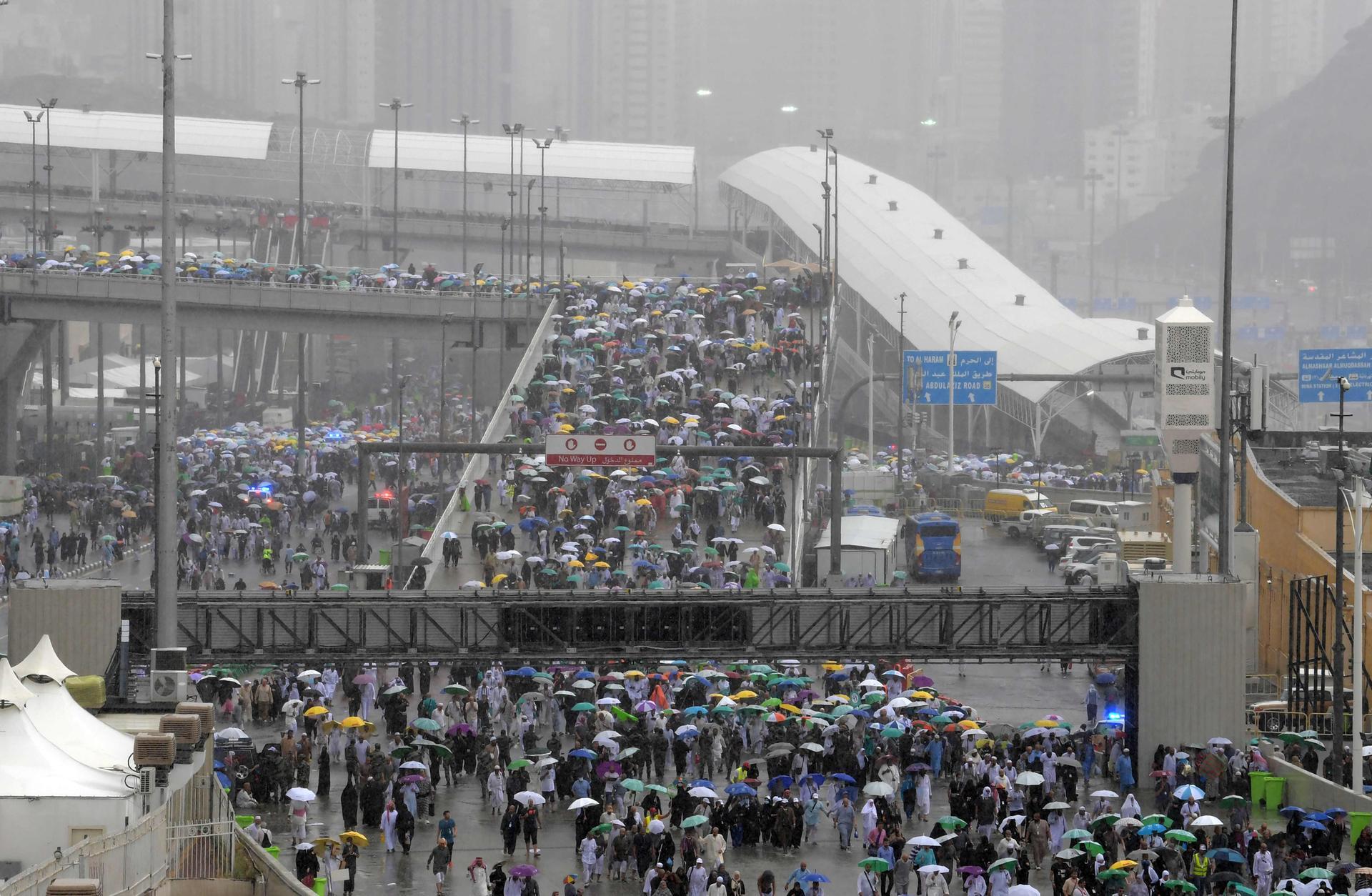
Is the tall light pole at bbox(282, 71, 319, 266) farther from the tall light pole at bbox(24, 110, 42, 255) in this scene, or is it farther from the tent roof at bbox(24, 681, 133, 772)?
the tent roof at bbox(24, 681, 133, 772)

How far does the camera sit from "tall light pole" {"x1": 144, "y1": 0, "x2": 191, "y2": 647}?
26109 mm

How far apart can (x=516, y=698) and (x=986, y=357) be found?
3794 centimetres

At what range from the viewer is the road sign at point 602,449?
1881 inches

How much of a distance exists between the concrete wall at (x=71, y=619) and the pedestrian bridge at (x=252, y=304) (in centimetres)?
4571

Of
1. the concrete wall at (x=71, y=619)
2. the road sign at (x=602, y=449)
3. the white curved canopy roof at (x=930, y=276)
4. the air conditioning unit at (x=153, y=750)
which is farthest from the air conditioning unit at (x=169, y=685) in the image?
the white curved canopy roof at (x=930, y=276)

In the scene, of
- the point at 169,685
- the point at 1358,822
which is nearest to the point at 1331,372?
the point at 1358,822

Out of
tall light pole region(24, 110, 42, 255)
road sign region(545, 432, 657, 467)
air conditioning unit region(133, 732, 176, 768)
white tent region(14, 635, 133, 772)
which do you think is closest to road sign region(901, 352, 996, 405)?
road sign region(545, 432, 657, 467)

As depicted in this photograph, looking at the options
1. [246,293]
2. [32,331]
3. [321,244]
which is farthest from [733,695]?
[321,244]

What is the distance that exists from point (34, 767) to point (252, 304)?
6108 cm

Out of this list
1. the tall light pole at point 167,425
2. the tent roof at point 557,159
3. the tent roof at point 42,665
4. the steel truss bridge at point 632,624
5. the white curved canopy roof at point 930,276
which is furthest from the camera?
the tent roof at point 557,159

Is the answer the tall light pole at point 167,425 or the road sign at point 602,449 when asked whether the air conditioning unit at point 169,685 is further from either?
the road sign at point 602,449

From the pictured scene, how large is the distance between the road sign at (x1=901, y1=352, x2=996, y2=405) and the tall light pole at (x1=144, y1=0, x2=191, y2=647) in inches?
1923

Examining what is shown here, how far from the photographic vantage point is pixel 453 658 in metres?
34.8

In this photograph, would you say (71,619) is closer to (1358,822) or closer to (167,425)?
(167,425)
